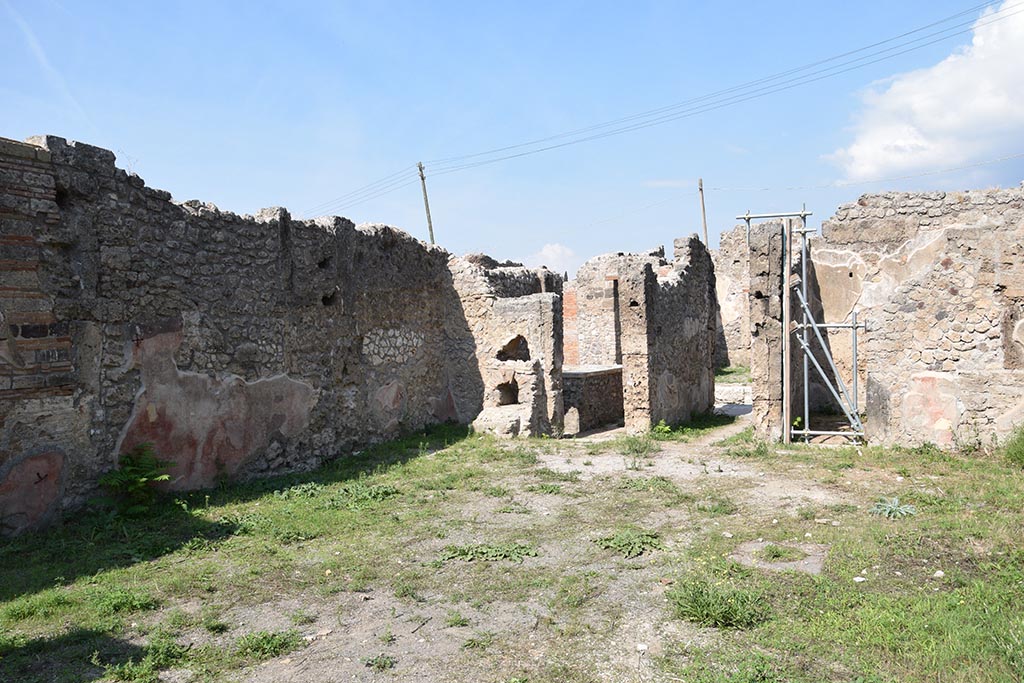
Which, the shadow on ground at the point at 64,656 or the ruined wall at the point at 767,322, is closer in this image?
the shadow on ground at the point at 64,656

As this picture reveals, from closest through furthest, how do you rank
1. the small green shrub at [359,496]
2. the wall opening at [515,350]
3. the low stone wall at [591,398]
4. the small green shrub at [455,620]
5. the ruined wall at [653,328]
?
the small green shrub at [455,620], the small green shrub at [359,496], the wall opening at [515,350], the ruined wall at [653,328], the low stone wall at [591,398]

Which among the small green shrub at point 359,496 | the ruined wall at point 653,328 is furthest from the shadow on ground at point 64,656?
the ruined wall at point 653,328

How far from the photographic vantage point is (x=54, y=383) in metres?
6.07

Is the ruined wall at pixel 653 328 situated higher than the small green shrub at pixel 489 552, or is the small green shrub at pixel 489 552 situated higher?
the ruined wall at pixel 653 328

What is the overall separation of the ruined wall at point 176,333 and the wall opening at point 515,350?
1550mm


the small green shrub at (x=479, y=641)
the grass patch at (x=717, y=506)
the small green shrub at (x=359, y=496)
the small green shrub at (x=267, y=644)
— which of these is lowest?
the small green shrub at (x=479, y=641)

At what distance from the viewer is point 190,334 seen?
7281 millimetres

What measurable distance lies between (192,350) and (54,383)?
1.39 metres

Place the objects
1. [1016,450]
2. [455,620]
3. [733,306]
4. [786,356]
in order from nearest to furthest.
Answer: [455,620] < [1016,450] < [786,356] < [733,306]

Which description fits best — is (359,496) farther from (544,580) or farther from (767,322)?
(767,322)

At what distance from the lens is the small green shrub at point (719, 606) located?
4.02m

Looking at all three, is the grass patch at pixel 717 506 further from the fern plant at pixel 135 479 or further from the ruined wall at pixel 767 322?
the fern plant at pixel 135 479

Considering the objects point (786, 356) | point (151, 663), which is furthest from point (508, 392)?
point (151, 663)

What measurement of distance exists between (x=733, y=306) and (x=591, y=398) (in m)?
11.3
